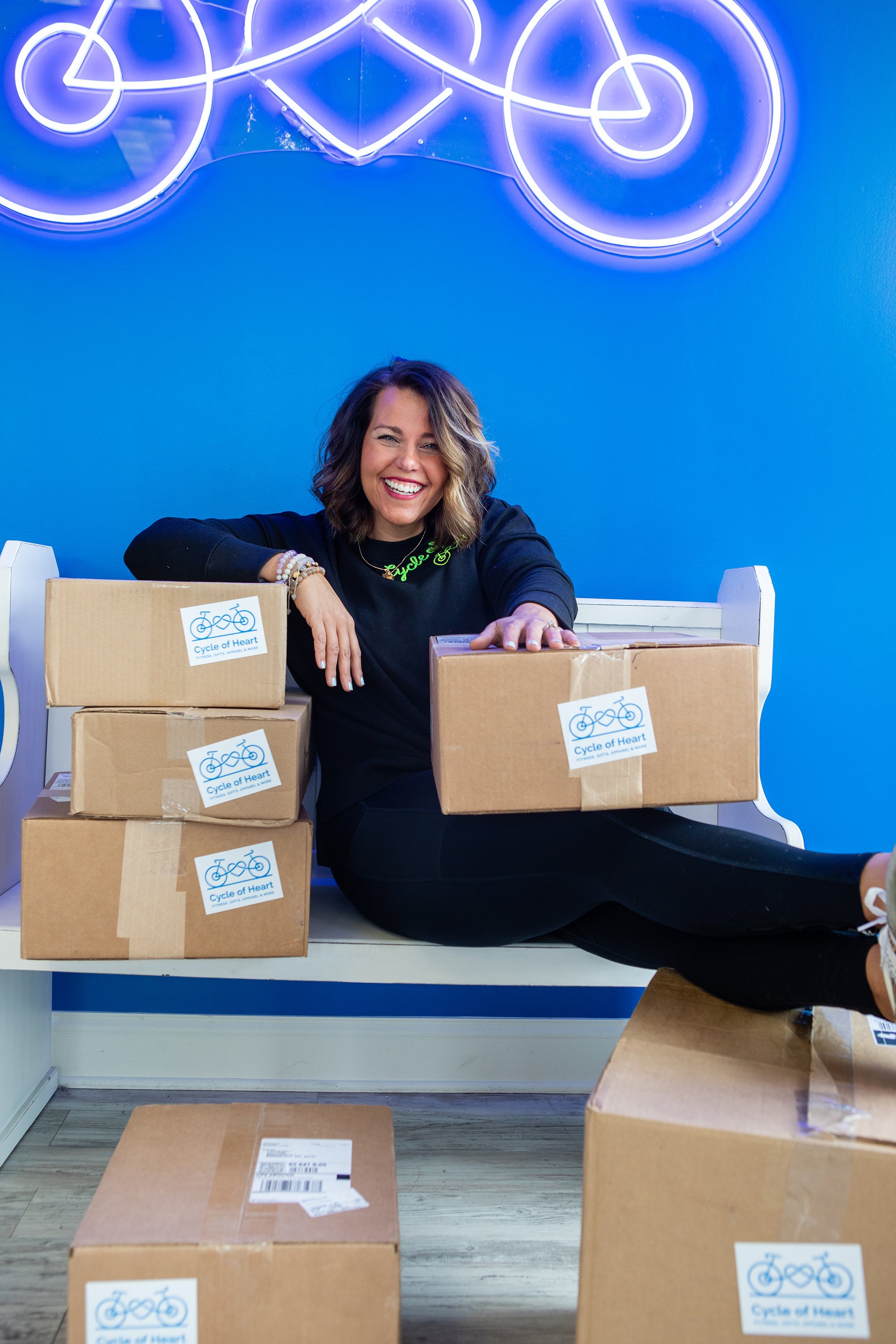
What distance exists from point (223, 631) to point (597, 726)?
478mm

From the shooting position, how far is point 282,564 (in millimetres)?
1366

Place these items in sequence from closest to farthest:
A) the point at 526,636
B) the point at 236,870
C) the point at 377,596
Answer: the point at 526,636
the point at 236,870
the point at 377,596

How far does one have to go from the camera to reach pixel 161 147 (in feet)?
5.55

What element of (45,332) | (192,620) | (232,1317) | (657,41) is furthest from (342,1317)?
(657,41)

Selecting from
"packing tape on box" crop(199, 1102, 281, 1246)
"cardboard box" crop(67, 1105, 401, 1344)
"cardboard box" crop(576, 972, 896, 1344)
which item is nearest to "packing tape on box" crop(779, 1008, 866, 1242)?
"cardboard box" crop(576, 972, 896, 1344)

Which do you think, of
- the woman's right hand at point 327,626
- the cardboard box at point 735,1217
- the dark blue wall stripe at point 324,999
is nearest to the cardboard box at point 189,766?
the woman's right hand at point 327,626

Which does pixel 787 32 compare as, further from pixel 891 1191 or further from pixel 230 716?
pixel 891 1191

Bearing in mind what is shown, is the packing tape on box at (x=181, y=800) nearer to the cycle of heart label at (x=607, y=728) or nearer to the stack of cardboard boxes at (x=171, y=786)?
the stack of cardboard boxes at (x=171, y=786)

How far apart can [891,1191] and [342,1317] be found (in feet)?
1.61

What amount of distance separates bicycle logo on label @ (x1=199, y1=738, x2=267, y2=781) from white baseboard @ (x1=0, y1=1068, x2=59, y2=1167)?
72 centimetres

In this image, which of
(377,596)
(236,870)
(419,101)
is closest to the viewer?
(236,870)

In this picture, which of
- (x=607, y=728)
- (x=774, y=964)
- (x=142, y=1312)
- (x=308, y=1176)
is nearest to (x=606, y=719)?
(x=607, y=728)

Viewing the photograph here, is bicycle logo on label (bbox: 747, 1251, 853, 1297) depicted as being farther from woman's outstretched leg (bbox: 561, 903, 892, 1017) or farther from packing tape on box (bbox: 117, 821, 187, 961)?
packing tape on box (bbox: 117, 821, 187, 961)

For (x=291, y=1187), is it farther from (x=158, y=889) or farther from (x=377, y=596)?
(x=377, y=596)
